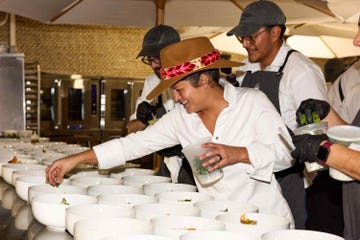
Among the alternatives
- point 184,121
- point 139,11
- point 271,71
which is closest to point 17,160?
point 184,121

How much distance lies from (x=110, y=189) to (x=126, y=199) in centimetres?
26

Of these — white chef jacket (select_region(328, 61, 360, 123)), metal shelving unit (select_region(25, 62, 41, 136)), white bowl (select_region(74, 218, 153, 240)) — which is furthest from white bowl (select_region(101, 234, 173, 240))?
metal shelving unit (select_region(25, 62, 41, 136))

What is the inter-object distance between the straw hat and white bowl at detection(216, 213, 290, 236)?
85 centimetres

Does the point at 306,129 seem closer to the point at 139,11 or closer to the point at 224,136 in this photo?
the point at 224,136

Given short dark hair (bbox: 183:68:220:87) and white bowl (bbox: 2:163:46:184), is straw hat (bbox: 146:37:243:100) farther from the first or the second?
white bowl (bbox: 2:163:46:184)

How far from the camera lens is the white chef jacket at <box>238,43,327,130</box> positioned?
3.64 meters

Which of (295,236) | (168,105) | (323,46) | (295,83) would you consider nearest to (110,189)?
(295,236)

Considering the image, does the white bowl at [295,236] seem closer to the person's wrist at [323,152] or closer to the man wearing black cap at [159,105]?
the person's wrist at [323,152]

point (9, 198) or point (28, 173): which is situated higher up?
point (28, 173)

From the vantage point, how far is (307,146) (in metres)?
2.45

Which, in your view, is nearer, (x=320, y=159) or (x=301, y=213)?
(x=320, y=159)

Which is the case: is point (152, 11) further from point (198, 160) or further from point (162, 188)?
point (198, 160)

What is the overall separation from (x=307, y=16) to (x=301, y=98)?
3.69 metres

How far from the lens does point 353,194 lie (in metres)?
2.83
